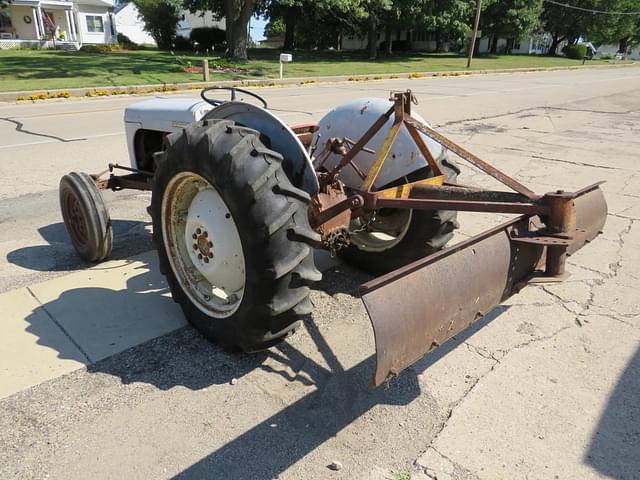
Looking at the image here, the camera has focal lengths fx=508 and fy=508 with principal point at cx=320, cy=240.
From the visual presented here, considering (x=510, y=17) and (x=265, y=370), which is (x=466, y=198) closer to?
(x=265, y=370)

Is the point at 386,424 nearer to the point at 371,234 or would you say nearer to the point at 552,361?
the point at 552,361

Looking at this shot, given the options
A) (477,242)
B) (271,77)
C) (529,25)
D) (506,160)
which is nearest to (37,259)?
(477,242)

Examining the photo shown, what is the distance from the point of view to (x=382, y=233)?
4.09m

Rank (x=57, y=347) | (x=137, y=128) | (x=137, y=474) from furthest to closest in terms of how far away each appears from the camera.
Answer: (x=137, y=128), (x=57, y=347), (x=137, y=474)

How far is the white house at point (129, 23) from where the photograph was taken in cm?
6200

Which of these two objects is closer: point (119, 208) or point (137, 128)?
point (137, 128)

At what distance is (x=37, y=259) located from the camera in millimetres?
4359

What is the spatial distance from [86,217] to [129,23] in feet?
224

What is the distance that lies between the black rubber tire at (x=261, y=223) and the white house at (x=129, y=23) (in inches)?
2615

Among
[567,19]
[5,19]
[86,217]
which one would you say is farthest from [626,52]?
[86,217]

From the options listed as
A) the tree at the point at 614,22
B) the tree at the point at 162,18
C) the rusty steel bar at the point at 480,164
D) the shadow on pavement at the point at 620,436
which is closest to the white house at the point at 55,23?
the tree at the point at 162,18

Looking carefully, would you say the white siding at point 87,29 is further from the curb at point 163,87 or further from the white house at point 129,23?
the curb at point 163,87

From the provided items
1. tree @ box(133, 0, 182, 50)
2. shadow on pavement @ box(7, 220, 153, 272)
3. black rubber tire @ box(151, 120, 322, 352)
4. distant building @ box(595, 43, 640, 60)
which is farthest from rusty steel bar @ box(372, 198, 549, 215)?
distant building @ box(595, 43, 640, 60)

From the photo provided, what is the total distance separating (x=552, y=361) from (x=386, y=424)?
125cm
